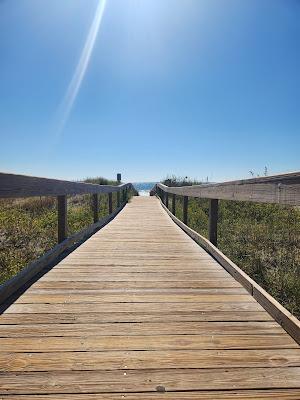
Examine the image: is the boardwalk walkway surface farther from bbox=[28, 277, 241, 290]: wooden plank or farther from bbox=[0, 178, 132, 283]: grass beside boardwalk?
bbox=[0, 178, 132, 283]: grass beside boardwalk

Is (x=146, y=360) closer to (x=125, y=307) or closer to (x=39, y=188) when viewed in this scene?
(x=125, y=307)

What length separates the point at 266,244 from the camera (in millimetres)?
7930

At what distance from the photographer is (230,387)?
1.86 metres

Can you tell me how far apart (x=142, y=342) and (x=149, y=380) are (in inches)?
16.9

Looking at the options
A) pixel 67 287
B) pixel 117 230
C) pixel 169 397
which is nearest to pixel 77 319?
pixel 67 287

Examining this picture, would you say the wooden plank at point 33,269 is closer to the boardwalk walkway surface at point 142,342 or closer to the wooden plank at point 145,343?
the boardwalk walkway surface at point 142,342

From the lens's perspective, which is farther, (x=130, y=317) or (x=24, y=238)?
(x=24, y=238)

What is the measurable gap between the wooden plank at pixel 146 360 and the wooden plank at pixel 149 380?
0.05 m

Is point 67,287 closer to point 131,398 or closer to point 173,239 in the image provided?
point 131,398

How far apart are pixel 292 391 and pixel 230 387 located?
0.32m

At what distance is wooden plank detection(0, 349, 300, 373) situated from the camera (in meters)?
2.03

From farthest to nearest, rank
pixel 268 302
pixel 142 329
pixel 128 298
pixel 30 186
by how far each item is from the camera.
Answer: pixel 30 186, pixel 128 298, pixel 268 302, pixel 142 329

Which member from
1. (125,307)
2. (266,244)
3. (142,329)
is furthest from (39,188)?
(266,244)

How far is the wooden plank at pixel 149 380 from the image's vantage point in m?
1.83
